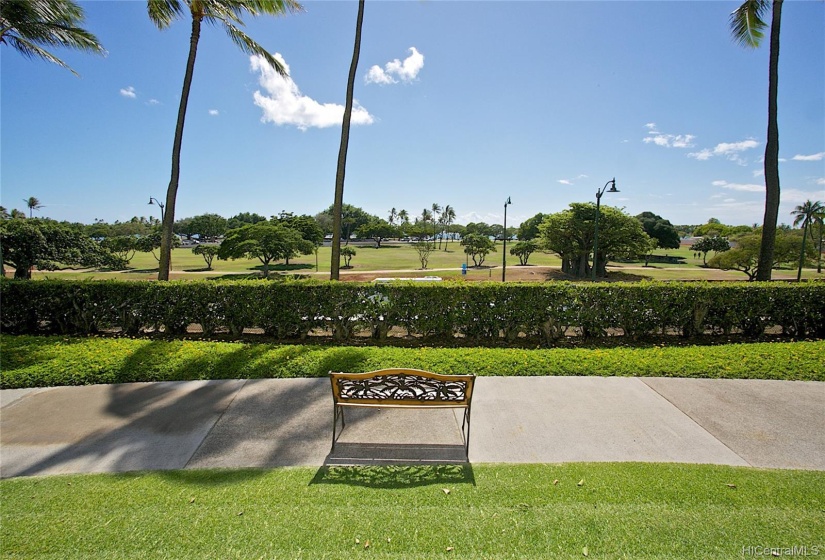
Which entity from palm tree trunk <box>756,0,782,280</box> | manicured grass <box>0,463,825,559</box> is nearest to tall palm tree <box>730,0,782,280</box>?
palm tree trunk <box>756,0,782,280</box>

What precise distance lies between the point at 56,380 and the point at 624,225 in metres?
37.2

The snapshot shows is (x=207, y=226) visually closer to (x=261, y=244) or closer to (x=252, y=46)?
(x=261, y=244)

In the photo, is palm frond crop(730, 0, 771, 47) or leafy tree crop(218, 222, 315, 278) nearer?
palm frond crop(730, 0, 771, 47)

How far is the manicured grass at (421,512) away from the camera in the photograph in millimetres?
2348

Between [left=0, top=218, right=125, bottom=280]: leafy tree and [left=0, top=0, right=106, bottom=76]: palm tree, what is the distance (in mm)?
6929

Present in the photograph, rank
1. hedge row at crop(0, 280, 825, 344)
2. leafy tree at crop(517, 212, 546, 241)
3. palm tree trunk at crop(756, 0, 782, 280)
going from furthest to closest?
leafy tree at crop(517, 212, 546, 241) < palm tree trunk at crop(756, 0, 782, 280) < hedge row at crop(0, 280, 825, 344)

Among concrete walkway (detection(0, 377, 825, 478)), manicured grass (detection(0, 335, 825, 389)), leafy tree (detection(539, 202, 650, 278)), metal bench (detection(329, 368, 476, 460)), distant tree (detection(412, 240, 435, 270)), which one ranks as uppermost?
leafy tree (detection(539, 202, 650, 278))

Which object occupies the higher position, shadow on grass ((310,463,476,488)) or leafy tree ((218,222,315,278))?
leafy tree ((218,222,315,278))

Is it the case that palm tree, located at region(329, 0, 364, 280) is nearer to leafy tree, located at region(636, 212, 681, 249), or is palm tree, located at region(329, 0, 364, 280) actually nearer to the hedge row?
the hedge row

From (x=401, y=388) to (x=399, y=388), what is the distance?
2 cm

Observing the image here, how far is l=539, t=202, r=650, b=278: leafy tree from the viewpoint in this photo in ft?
107

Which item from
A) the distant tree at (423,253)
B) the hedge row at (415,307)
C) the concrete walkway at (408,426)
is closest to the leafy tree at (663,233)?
the distant tree at (423,253)

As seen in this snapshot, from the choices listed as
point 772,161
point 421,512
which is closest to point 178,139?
point 421,512

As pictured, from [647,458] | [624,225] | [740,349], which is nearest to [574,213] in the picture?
[624,225]
